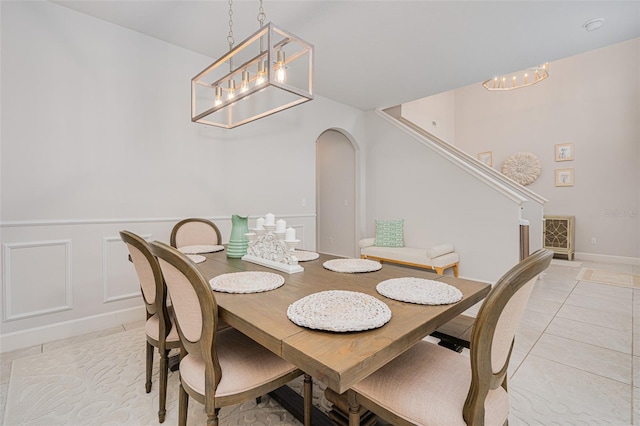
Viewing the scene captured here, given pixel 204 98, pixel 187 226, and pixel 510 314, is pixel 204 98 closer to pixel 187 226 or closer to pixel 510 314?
pixel 187 226

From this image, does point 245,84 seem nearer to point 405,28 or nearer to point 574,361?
point 405,28

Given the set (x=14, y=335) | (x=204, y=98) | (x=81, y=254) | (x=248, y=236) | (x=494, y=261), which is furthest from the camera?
(x=494, y=261)

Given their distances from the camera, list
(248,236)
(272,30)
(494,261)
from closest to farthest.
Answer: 1. (272,30)
2. (248,236)
3. (494,261)

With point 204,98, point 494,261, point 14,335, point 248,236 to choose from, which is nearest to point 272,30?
point 248,236

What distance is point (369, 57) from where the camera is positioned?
10.1 feet

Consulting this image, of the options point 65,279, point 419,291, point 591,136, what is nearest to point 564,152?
point 591,136

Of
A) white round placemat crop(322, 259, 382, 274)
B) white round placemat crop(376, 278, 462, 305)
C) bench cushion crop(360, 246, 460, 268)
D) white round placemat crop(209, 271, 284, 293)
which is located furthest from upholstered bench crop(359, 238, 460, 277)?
white round placemat crop(209, 271, 284, 293)

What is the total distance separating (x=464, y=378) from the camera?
37.3 inches

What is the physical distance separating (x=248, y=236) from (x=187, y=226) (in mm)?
972

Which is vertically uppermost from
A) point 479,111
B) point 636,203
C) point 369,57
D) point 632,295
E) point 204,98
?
point 479,111

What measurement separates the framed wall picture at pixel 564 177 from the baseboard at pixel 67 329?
7043 mm

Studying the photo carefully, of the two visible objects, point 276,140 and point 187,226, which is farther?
point 276,140

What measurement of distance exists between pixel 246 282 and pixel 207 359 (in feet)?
1.25

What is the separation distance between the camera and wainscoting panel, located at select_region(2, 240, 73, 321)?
Answer: 2092mm
